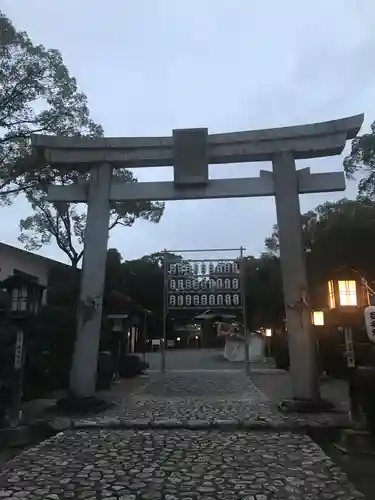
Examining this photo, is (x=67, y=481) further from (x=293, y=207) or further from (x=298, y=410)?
(x=293, y=207)

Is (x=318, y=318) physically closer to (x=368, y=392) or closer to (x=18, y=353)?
(x=368, y=392)

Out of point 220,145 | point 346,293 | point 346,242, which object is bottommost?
point 346,293

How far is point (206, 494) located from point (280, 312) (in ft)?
62.1

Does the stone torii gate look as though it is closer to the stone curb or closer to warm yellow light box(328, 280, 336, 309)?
warm yellow light box(328, 280, 336, 309)

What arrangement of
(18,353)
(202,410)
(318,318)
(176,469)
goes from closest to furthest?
(176,469), (18,353), (202,410), (318,318)

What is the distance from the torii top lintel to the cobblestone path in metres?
5.59

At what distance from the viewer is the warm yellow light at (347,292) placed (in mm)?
7711

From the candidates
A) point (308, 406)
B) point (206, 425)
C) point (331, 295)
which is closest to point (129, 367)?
point (308, 406)

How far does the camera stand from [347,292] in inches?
305

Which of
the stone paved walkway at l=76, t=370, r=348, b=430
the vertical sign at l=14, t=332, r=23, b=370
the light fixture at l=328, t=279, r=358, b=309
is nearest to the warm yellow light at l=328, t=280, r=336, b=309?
the light fixture at l=328, t=279, r=358, b=309

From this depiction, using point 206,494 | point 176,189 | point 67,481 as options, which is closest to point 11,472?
point 67,481

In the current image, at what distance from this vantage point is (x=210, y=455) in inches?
238

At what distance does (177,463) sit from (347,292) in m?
4.00

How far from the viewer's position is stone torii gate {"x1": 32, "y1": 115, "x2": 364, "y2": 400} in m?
9.91
